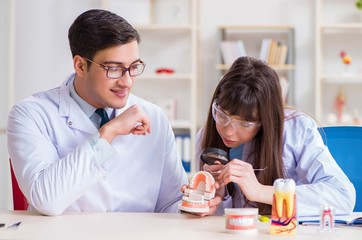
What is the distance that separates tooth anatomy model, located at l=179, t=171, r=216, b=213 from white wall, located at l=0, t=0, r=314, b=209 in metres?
3.37

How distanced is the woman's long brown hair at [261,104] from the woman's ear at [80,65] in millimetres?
468

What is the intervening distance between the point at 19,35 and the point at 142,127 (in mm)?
3672

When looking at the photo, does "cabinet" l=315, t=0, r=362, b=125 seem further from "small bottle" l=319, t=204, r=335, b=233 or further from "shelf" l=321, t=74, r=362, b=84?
"small bottle" l=319, t=204, r=335, b=233

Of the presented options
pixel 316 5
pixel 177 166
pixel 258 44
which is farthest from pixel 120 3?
pixel 177 166

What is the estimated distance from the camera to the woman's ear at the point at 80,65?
230cm

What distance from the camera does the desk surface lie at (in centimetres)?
177

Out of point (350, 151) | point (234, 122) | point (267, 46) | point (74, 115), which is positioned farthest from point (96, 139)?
point (267, 46)

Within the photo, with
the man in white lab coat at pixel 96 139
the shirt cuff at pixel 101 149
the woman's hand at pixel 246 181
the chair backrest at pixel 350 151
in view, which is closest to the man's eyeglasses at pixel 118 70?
the man in white lab coat at pixel 96 139

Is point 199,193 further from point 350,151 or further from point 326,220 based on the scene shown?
point 350,151

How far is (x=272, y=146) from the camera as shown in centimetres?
223

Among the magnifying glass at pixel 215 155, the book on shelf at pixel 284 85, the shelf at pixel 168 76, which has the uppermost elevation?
the magnifying glass at pixel 215 155

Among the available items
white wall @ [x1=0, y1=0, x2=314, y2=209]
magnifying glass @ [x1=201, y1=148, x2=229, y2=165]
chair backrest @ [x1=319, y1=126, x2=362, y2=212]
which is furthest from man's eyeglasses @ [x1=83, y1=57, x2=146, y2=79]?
white wall @ [x1=0, y1=0, x2=314, y2=209]

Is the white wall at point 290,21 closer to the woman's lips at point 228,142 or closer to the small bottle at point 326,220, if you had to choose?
the woman's lips at point 228,142

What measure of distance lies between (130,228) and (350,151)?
0.97m
